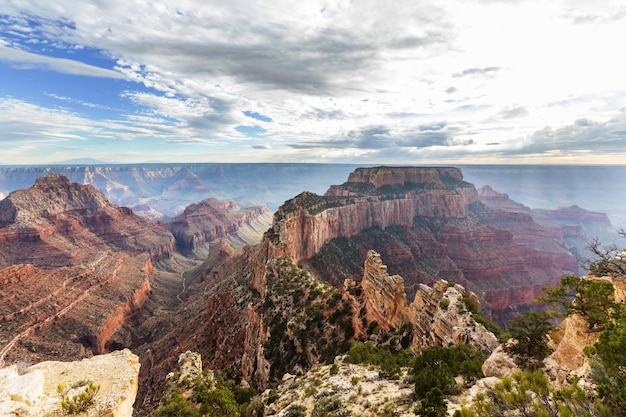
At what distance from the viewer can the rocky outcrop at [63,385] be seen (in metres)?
10.1

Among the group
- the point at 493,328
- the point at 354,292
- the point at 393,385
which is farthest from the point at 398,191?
the point at 393,385

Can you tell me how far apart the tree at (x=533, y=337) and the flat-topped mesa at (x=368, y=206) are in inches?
1713

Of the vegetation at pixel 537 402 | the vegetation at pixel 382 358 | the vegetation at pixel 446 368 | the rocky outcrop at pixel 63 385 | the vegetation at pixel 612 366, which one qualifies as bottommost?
the vegetation at pixel 382 358

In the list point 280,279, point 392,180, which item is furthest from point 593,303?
point 392,180

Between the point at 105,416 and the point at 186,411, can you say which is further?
the point at 186,411

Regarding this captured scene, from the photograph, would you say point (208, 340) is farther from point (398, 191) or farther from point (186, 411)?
point (398, 191)

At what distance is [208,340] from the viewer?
54.4 m

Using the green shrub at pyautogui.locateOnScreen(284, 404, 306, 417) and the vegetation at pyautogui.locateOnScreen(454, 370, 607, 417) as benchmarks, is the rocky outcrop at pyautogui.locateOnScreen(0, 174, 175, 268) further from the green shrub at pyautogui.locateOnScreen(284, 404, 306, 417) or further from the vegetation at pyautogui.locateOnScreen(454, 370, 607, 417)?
the vegetation at pyautogui.locateOnScreen(454, 370, 607, 417)

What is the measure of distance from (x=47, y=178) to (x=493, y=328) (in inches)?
7501

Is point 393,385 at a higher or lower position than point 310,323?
higher

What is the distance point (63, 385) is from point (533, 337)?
827 inches

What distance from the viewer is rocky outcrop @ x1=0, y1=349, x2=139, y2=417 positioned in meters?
10.1

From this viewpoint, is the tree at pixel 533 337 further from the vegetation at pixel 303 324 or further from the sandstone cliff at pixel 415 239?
the sandstone cliff at pixel 415 239

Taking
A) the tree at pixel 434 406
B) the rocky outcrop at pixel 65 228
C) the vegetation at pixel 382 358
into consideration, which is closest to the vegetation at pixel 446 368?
the tree at pixel 434 406
